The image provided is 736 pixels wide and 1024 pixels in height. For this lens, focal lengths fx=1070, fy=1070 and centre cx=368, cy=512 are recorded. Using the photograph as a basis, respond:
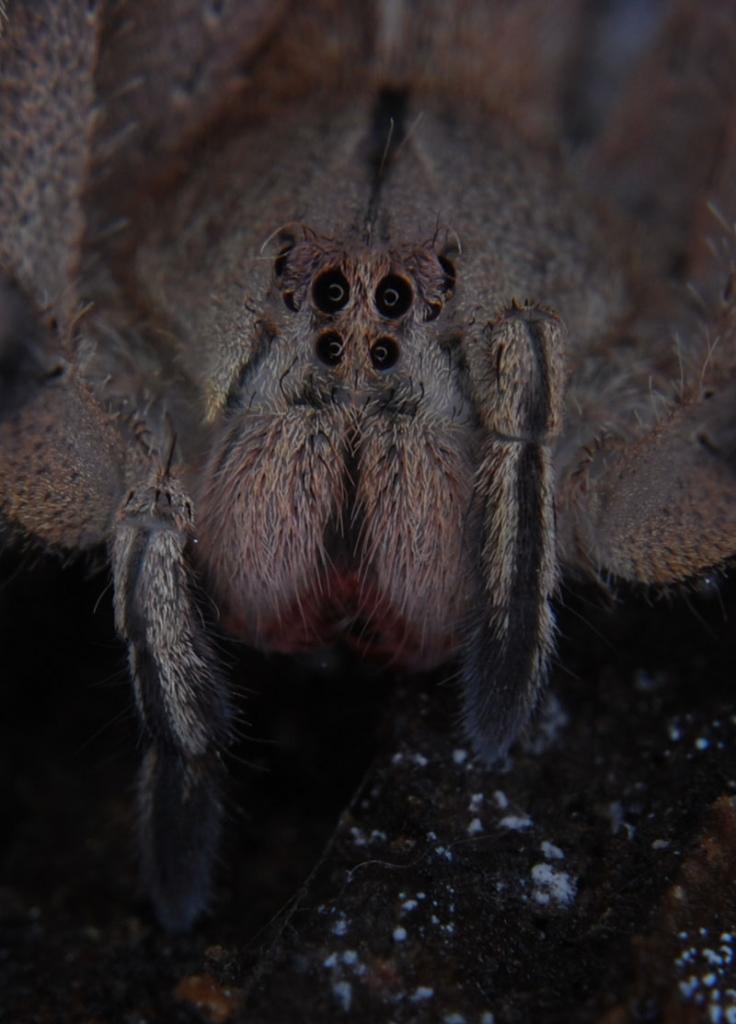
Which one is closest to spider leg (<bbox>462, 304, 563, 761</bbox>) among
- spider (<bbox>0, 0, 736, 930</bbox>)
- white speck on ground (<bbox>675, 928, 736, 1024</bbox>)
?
spider (<bbox>0, 0, 736, 930</bbox>)

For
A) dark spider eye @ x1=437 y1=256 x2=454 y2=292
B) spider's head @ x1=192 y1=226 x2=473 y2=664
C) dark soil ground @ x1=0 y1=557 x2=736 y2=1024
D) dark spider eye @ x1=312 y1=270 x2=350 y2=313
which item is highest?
dark spider eye @ x1=437 y1=256 x2=454 y2=292

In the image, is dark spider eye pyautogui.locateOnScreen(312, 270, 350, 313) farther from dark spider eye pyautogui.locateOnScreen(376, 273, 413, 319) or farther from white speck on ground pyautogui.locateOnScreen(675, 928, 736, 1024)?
white speck on ground pyautogui.locateOnScreen(675, 928, 736, 1024)

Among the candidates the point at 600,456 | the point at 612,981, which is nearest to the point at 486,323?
the point at 600,456

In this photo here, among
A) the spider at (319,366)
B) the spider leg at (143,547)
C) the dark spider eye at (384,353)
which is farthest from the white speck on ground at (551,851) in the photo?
the dark spider eye at (384,353)

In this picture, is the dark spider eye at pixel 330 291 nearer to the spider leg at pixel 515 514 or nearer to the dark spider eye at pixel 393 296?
the dark spider eye at pixel 393 296

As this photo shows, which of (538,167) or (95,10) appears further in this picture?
(538,167)

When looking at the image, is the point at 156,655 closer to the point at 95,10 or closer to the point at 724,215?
the point at 95,10

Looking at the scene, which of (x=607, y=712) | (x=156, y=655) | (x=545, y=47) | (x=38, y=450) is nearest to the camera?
(x=156, y=655)
